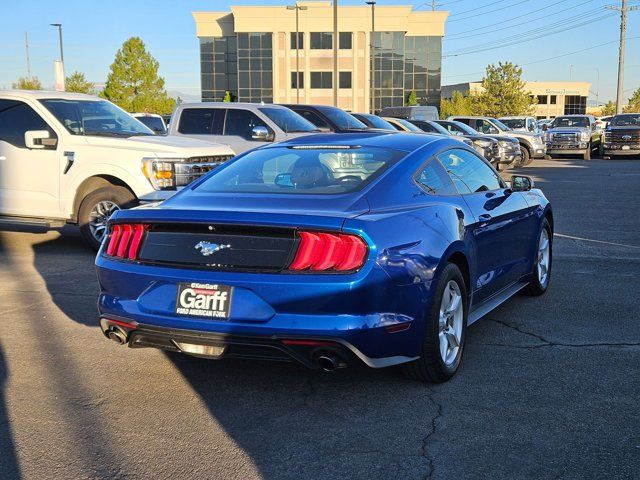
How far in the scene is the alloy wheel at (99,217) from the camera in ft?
29.9

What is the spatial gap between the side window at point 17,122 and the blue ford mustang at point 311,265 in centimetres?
537

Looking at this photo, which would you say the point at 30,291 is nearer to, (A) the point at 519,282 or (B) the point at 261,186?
(B) the point at 261,186

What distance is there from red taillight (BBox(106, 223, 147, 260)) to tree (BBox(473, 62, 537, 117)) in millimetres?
74836

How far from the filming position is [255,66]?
75188 millimetres

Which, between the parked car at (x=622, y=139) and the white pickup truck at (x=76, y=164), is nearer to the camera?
the white pickup truck at (x=76, y=164)

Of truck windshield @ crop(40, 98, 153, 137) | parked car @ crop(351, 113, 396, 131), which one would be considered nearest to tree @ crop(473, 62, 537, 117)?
parked car @ crop(351, 113, 396, 131)

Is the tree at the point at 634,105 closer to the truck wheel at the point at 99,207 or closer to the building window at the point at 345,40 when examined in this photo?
the building window at the point at 345,40

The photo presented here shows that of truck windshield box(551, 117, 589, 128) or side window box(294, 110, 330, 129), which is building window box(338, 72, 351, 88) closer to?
truck windshield box(551, 117, 589, 128)

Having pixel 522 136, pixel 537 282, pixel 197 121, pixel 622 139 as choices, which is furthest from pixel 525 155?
pixel 537 282

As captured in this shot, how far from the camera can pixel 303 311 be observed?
3920mm

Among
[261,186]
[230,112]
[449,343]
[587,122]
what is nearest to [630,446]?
[449,343]

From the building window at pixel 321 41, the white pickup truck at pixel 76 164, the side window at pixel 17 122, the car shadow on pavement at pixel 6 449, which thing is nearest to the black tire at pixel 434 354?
the car shadow on pavement at pixel 6 449

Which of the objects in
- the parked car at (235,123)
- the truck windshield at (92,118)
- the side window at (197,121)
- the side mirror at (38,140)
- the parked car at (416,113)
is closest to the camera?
the side mirror at (38,140)

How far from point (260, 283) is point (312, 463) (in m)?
0.98
